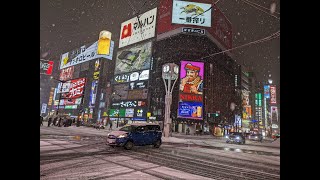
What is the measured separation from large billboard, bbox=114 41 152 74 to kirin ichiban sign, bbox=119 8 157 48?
2.71 meters

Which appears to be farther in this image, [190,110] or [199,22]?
[199,22]

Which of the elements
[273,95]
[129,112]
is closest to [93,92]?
[129,112]

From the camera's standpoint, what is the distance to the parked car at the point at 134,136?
13742 millimetres

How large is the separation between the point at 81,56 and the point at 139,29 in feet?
120

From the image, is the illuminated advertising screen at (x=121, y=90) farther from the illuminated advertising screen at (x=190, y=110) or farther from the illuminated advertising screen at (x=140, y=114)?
the illuminated advertising screen at (x=190, y=110)

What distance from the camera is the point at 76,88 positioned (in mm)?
79062

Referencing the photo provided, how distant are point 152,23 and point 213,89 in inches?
1291

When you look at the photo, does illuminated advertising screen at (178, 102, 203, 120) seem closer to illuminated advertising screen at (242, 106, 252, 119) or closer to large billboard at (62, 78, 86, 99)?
large billboard at (62, 78, 86, 99)

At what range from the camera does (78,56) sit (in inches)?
4033

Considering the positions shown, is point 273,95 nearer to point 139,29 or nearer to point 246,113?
point 246,113

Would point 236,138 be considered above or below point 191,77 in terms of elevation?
below

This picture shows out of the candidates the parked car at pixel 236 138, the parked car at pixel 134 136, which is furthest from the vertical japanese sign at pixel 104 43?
the parked car at pixel 134 136
